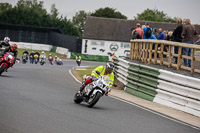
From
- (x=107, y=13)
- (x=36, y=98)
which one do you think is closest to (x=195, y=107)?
(x=36, y=98)

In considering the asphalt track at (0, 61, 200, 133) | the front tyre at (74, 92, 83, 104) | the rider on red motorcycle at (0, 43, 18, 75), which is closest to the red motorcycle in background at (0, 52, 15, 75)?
Answer: the rider on red motorcycle at (0, 43, 18, 75)

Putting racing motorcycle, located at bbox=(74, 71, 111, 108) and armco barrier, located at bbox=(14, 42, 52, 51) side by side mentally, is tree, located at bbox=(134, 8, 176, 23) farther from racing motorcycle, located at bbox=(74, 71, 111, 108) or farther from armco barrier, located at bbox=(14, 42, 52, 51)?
racing motorcycle, located at bbox=(74, 71, 111, 108)

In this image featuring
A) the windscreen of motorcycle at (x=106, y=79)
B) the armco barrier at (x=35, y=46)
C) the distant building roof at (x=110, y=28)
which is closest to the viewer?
the windscreen of motorcycle at (x=106, y=79)

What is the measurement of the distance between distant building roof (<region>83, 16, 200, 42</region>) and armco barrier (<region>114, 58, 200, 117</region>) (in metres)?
65.3

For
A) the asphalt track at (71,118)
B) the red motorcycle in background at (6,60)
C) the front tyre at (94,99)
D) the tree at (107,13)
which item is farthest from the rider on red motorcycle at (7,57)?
the tree at (107,13)

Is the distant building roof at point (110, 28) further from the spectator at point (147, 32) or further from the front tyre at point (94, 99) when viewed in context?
the front tyre at point (94, 99)

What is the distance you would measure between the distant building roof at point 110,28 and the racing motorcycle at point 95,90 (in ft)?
238

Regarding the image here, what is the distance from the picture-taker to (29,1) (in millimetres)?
158875

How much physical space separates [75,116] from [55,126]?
174cm

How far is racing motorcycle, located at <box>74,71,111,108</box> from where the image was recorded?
483 inches

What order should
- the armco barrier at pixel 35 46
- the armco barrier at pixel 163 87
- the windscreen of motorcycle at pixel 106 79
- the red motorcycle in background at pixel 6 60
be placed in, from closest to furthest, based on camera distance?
1. the windscreen of motorcycle at pixel 106 79
2. the armco barrier at pixel 163 87
3. the red motorcycle in background at pixel 6 60
4. the armco barrier at pixel 35 46

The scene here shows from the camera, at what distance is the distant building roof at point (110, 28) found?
85812 mm

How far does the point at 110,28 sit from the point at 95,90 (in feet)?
247

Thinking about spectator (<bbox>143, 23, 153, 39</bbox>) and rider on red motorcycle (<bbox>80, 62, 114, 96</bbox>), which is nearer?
rider on red motorcycle (<bbox>80, 62, 114, 96</bbox>)
